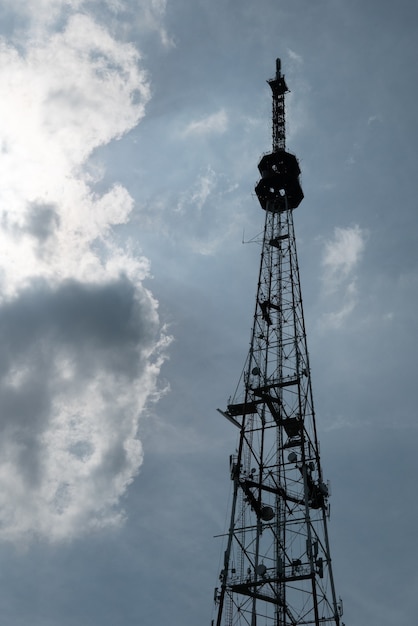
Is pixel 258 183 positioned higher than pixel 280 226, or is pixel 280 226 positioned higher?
pixel 258 183

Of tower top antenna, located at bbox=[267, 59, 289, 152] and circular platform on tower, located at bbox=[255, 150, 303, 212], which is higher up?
tower top antenna, located at bbox=[267, 59, 289, 152]

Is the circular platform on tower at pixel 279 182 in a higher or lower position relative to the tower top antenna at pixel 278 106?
lower

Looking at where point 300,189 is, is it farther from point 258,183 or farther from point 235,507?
point 235,507

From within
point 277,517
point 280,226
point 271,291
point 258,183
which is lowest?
point 277,517

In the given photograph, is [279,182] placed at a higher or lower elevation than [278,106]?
lower

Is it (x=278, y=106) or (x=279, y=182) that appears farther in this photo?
(x=278, y=106)

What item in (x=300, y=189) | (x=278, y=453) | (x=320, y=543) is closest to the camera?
(x=320, y=543)

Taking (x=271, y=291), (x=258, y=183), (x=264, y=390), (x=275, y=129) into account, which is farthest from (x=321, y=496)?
(x=275, y=129)

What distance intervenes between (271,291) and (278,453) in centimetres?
1825

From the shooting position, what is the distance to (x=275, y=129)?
3191 inches

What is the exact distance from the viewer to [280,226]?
76125 millimetres

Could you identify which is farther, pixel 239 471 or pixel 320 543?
pixel 239 471

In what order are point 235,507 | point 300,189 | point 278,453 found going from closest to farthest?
point 235,507 → point 278,453 → point 300,189

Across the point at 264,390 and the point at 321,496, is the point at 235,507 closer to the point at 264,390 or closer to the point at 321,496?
the point at 321,496
